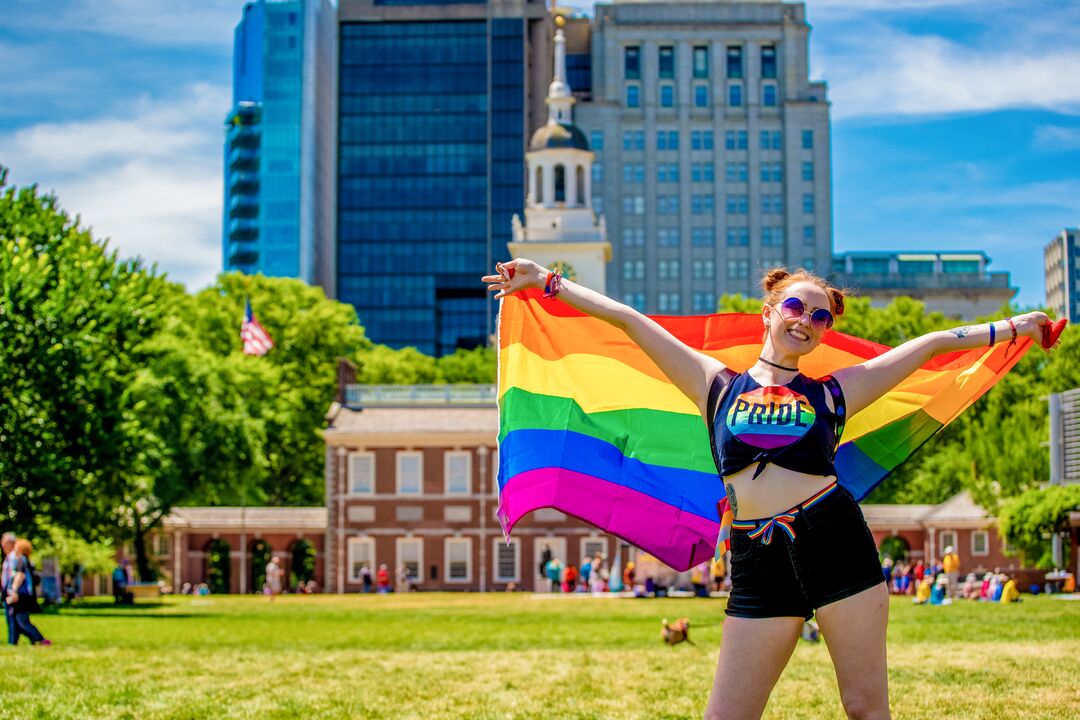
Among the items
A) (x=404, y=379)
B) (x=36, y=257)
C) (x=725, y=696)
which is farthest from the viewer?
(x=404, y=379)

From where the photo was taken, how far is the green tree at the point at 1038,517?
4516 centimetres

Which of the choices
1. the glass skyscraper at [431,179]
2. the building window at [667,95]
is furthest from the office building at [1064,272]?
the glass skyscraper at [431,179]

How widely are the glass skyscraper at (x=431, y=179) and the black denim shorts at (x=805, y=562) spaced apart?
138 metres

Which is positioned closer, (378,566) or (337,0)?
(378,566)

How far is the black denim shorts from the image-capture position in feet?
23.9

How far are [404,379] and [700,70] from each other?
71.0 metres

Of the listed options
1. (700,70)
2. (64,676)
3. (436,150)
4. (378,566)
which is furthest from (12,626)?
(700,70)

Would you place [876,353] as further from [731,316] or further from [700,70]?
[700,70]

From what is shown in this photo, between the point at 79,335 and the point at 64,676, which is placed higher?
the point at 79,335

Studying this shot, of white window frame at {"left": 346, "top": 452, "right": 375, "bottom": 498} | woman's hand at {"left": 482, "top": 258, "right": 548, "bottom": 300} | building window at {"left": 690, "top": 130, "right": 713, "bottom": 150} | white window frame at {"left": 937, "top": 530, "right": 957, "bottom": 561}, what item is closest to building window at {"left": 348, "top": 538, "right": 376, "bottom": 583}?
white window frame at {"left": 346, "top": 452, "right": 375, "bottom": 498}

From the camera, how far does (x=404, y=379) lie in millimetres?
93438

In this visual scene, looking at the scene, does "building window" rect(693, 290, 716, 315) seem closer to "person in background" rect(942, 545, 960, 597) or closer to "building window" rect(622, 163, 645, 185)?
"building window" rect(622, 163, 645, 185)


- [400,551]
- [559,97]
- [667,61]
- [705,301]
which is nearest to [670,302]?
[705,301]

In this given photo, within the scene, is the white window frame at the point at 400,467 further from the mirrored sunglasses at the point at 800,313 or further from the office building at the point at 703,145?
the office building at the point at 703,145
